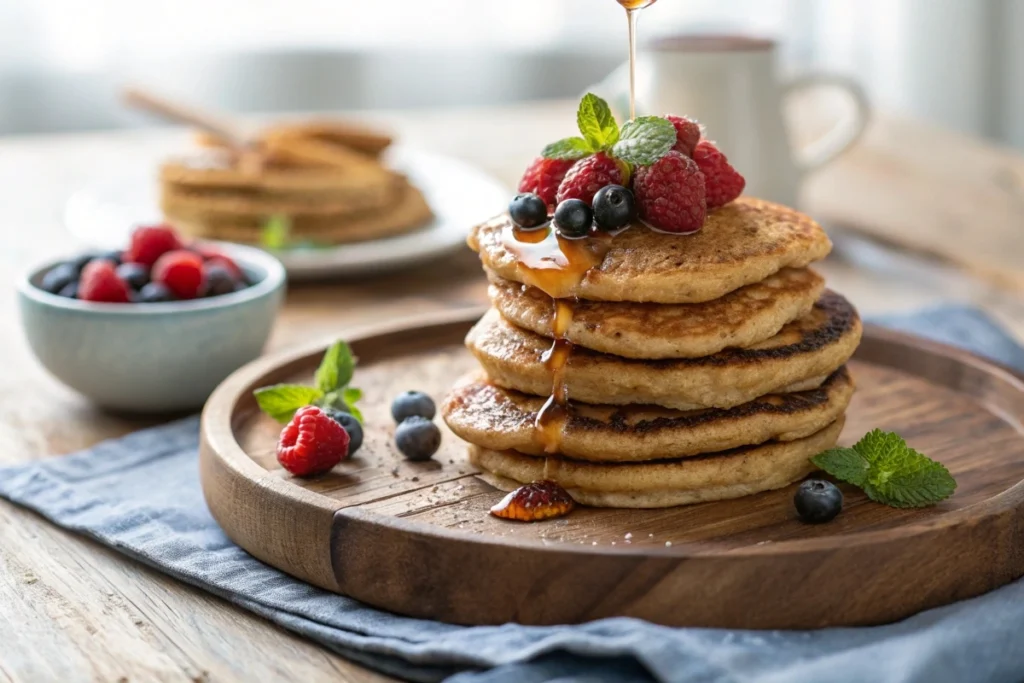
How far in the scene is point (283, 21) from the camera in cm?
582

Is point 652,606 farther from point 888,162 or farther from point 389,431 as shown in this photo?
point 888,162

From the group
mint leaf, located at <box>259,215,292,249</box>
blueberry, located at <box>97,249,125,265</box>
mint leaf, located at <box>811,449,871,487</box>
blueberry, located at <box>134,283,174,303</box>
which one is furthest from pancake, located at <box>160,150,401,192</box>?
mint leaf, located at <box>811,449,871,487</box>

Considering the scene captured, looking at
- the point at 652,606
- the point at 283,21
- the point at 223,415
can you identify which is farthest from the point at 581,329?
the point at 283,21

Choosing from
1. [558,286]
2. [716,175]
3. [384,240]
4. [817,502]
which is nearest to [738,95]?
[384,240]

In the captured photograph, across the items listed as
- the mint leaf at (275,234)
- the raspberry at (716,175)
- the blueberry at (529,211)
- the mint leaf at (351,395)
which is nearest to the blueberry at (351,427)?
the mint leaf at (351,395)

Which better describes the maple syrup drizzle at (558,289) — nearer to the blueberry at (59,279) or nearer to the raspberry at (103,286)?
the raspberry at (103,286)

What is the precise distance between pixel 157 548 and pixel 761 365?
0.83 m

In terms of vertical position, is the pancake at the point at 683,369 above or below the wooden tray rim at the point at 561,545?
above

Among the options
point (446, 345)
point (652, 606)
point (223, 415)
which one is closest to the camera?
point (652, 606)

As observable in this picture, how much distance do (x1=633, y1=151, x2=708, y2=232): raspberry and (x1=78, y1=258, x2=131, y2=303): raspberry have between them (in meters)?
1.00

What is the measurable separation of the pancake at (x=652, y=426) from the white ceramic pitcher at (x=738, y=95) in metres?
1.45

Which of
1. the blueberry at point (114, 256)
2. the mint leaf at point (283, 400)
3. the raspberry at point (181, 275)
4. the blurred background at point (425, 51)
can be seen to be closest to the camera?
the mint leaf at point (283, 400)

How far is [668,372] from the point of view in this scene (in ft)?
5.23

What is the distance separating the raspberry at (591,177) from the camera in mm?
1706
